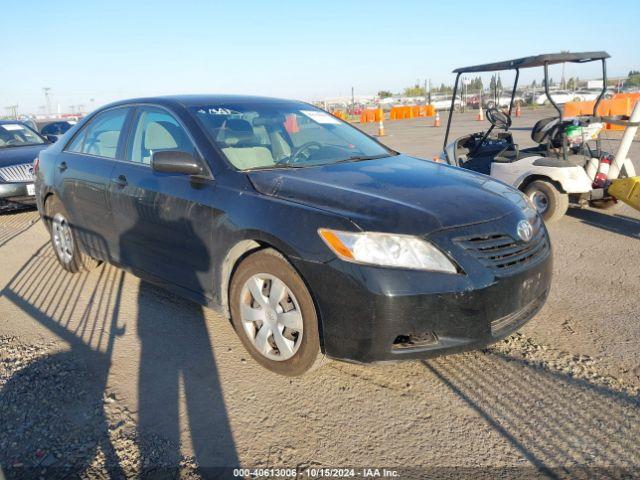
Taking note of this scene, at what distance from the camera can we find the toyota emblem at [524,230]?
9.65 feet

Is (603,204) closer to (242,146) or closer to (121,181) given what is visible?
(242,146)

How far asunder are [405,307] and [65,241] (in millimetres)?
3769

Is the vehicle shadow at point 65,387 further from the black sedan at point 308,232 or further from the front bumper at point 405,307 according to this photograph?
the front bumper at point 405,307

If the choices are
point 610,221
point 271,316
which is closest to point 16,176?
point 271,316

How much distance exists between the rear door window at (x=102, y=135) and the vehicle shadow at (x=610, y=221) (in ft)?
17.4

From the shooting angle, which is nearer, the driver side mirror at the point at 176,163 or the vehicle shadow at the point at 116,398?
the vehicle shadow at the point at 116,398

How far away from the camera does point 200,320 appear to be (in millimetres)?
3877

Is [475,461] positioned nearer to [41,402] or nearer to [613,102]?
[41,402]

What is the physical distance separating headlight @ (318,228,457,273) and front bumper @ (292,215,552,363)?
1.7 inches

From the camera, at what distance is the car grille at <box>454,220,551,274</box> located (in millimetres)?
2707

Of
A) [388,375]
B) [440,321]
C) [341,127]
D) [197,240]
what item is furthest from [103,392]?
[341,127]

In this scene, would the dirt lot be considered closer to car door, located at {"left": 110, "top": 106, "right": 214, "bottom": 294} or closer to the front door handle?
car door, located at {"left": 110, "top": 106, "right": 214, "bottom": 294}

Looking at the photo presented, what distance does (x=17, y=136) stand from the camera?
9.28 m

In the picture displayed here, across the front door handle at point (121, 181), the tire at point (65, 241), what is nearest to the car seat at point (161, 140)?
the front door handle at point (121, 181)
